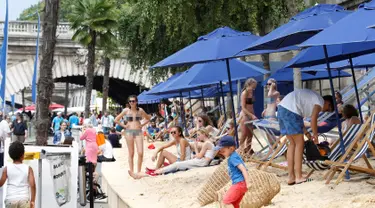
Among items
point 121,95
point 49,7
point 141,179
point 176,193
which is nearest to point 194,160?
point 141,179

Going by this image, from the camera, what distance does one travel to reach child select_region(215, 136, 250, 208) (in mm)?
9148

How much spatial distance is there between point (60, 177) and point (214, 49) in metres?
A: 3.99

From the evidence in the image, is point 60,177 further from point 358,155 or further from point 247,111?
point 247,111

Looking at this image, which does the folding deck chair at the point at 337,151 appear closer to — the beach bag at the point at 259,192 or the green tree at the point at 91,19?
the beach bag at the point at 259,192

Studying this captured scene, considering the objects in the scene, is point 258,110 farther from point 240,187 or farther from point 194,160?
point 240,187

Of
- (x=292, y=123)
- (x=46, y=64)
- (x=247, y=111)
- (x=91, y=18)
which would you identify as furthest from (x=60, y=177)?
(x=91, y=18)

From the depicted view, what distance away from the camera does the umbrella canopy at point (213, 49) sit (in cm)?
1402

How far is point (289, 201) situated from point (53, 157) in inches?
128

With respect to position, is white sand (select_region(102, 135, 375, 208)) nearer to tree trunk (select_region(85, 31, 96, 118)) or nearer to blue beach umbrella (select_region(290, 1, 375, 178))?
blue beach umbrella (select_region(290, 1, 375, 178))

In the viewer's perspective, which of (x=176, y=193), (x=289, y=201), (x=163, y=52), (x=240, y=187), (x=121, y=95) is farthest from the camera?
(x=121, y=95)

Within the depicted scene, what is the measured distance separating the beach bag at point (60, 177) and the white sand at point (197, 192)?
3.52ft

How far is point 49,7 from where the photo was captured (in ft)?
59.0

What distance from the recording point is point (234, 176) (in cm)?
920

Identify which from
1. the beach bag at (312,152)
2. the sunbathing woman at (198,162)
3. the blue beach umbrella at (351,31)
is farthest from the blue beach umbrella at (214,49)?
the blue beach umbrella at (351,31)
